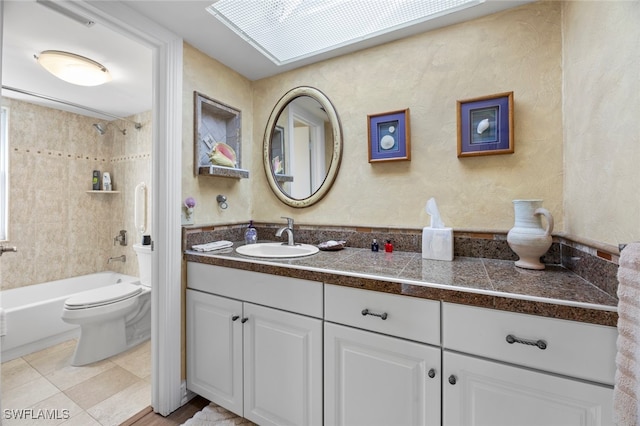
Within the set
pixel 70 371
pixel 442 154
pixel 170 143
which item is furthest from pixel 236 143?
pixel 70 371

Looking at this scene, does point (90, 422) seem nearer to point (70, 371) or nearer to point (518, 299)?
point (70, 371)

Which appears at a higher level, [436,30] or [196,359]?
[436,30]

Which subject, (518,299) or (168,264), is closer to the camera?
(518,299)

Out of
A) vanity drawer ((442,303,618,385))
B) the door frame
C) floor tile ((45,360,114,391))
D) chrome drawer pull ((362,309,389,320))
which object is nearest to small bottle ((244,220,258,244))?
the door frame

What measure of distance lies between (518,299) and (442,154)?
89 centimetres

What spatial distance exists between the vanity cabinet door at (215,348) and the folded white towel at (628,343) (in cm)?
132

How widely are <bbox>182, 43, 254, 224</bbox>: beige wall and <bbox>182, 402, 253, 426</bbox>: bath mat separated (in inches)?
41.9

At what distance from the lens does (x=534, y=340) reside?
0.79 meters

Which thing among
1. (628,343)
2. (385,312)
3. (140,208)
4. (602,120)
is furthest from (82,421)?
(602,120)

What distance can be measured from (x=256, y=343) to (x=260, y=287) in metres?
0.28

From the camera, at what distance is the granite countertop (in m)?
0.77

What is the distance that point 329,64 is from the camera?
1.78 m

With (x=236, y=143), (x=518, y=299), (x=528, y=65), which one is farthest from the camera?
(x=236, y=143)

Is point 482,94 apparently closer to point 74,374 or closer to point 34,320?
point 74,374
